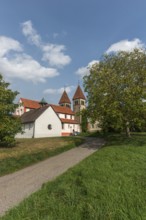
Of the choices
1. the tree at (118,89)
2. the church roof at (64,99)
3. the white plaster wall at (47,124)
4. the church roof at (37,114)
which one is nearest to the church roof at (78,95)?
the church roof at (64,99)

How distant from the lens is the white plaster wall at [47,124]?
32.3 m

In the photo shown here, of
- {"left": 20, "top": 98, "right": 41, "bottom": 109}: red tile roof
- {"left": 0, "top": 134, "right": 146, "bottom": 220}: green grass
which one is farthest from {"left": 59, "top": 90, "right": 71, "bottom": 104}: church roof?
{"left": 0, "top": 134, "right": 146, "bottom": 220}: green grass

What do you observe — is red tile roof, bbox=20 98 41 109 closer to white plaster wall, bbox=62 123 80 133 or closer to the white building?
white plaster wall, bbox=62 123 80 133

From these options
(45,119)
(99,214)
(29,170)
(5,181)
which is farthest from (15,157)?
(45,119)

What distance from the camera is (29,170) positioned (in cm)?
1004

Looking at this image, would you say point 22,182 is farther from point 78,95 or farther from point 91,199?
point 78,95

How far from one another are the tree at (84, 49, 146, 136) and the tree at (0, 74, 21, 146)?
6.76 meters

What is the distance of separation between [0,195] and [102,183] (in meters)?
3.52

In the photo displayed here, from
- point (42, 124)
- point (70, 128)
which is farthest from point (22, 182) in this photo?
point (70, 128)

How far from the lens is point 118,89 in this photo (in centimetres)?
1680

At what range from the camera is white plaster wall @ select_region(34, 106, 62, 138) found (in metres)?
32.3

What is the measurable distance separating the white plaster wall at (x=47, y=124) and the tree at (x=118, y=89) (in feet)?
53.3

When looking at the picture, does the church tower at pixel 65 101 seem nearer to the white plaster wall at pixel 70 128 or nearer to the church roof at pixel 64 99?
the church roof at pixel 64 99

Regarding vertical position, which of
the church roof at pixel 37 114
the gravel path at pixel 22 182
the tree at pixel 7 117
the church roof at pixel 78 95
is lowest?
the gravel path at pixel 22 182
